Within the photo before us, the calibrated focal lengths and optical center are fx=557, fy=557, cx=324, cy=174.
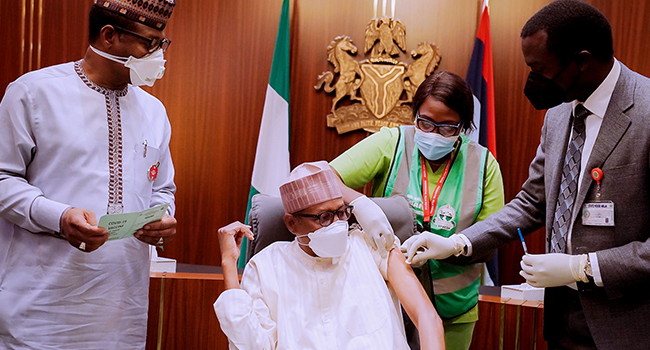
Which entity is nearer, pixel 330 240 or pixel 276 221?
pixel 330 240

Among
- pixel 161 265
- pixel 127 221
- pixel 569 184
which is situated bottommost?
pixel 161 265

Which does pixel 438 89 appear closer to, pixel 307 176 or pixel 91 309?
pixel 307 176

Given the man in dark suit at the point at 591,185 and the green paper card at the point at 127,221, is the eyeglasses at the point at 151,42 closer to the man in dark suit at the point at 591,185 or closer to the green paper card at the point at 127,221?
the green paper card at the point at 127,221

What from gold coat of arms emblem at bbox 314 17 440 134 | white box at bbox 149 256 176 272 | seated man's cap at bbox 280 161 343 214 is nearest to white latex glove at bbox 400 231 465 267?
seated man's cap at bbox 280 161 343 214

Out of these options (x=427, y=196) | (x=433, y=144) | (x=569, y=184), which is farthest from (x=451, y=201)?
(x=569, y=184)

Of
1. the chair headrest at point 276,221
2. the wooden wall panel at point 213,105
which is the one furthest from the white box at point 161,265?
the chair headrest at point 276,221

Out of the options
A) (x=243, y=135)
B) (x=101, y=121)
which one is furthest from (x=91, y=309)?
(x=243, y=135)

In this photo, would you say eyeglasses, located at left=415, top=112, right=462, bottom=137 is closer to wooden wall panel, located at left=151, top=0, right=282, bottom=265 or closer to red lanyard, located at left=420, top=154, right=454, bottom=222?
red lanyard, located at left=420, top=154, right=454, bottom=222

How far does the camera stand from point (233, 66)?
411cm

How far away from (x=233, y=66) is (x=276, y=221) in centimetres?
224

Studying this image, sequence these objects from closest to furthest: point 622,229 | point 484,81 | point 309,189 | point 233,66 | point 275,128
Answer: point 622,229 < point 309,189 < point 484,81 < point 275,128 < point 233,66

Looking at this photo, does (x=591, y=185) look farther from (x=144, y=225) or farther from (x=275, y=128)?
(x=275, y=128)

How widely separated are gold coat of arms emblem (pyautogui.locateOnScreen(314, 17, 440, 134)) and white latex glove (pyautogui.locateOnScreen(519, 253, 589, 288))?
7.73ft

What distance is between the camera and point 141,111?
2.02 meters
